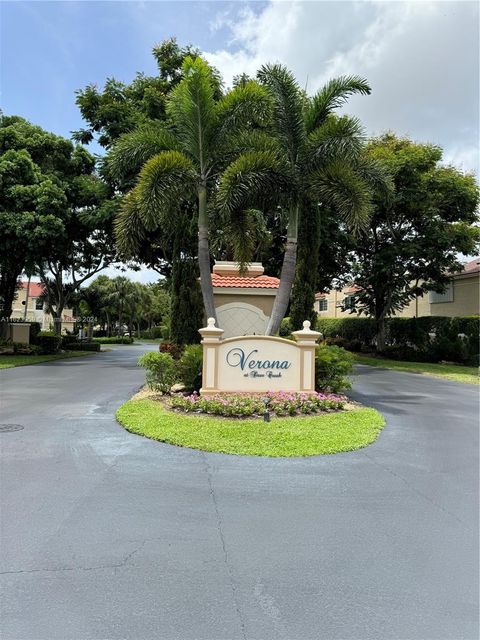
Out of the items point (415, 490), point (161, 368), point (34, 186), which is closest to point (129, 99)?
point (34, 186)

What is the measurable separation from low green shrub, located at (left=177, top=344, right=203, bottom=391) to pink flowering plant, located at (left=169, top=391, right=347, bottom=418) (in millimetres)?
509

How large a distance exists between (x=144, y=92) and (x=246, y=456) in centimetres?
1999

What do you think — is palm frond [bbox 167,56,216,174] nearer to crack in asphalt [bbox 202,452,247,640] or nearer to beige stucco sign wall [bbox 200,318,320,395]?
beige stucco sign wall [bbox 200,318,320,395]

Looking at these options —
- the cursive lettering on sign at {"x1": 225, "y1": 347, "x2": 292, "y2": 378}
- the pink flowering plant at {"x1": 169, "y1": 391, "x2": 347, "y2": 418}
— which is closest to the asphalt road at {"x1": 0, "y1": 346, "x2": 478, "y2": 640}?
the pink flowering plant at {"x1": 169, "y1": 391, "x2": 347, "y2": 418}

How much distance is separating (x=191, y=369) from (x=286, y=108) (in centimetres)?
699

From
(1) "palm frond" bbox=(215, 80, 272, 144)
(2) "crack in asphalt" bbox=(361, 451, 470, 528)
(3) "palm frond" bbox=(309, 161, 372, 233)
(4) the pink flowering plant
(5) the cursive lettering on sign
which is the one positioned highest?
(1) "palm frond" bbox=(215, 80, 272, 144)

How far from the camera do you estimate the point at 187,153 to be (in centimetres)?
1360

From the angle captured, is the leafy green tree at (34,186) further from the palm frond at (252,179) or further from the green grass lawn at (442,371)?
the green grass lawn at (442,371)

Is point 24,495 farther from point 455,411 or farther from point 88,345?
point 88,345

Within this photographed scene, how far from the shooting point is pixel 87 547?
13.6 ft

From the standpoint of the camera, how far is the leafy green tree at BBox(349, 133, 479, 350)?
24.0 metres

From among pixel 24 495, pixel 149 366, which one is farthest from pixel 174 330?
pixel 24 495

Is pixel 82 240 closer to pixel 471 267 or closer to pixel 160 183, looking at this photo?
pixel 160 183

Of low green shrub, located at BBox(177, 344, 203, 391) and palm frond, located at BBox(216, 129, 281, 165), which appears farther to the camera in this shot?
palm frond, located at BBox(216, 129, 281, 165)
